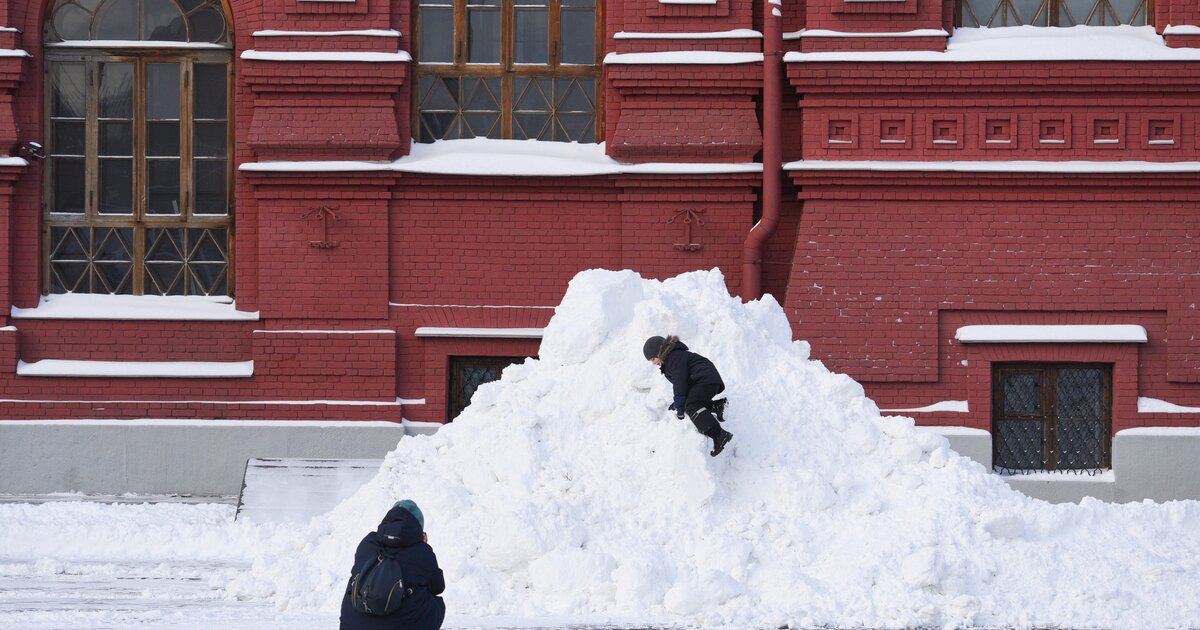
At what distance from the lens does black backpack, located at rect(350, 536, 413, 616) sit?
193 inches

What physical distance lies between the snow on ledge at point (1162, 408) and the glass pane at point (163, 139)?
27.9ft

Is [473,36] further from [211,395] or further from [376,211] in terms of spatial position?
[211,395]

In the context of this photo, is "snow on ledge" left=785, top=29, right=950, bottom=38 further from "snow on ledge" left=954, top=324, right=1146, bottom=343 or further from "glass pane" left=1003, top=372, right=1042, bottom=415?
"glass pane" left=1003, top=372, right=1042, bottom=415

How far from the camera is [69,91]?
11.3 metres

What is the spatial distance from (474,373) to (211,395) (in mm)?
2212

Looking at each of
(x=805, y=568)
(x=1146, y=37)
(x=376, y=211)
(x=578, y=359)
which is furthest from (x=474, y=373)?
(x=1146, y=37)

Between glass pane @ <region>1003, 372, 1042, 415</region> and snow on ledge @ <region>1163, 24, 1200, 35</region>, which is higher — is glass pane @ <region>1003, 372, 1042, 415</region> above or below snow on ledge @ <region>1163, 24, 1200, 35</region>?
below

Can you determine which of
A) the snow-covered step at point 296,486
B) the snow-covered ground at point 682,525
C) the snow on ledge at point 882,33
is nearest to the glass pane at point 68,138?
the snow-covered step at point 296,486

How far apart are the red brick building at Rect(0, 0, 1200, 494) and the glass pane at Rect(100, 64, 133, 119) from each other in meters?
0.04

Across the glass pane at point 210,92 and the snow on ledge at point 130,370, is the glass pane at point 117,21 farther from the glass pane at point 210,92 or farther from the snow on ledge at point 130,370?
the snow on ledge at point 130,370

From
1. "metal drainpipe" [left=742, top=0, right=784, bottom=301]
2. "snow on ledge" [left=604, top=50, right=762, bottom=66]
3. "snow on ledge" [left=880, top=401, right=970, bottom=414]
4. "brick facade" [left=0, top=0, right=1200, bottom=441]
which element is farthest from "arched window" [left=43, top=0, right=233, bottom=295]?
"snow on ledge" [left=880, top=401, right=970, bottom=414]

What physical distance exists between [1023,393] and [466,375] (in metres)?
4.71

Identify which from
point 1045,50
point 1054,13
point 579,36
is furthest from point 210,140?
point 1054,13

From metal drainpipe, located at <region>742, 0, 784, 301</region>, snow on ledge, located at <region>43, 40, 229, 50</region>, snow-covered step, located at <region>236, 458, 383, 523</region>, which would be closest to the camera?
snow-covered step, located at <region>236, 458, 383, 523</region>
